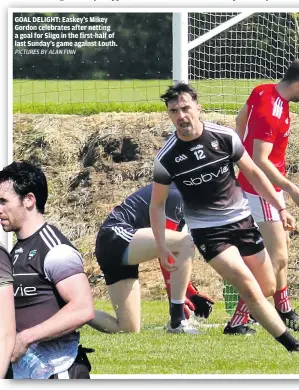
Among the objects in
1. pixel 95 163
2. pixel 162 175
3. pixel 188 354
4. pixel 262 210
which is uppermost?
pixel 95 163

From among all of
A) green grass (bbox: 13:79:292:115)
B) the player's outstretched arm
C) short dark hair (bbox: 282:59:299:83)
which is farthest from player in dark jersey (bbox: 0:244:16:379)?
green grass (bbox: 13:79:292:115)

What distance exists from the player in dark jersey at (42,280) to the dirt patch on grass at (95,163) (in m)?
3.63

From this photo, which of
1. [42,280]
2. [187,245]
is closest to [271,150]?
[187,245]

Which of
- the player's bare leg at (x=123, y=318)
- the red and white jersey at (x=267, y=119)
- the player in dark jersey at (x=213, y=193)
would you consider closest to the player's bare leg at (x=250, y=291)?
the player in dark jersey at (x=213, y=193)

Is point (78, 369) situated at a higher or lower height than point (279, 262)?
lower

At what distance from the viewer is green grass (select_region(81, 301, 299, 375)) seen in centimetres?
677

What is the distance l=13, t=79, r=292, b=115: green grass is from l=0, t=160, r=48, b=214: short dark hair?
3.22 m

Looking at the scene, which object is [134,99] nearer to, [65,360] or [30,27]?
[30,27]

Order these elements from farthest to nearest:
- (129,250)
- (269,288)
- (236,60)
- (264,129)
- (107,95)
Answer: (107,95) → (236,60) → (129,250) → (264,129) → (269,288)

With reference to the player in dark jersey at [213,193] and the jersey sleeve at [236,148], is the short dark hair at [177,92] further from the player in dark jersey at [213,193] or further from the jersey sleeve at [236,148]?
the jersey sleeve at [236,148]

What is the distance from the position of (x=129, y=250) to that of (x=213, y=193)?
3.43ft

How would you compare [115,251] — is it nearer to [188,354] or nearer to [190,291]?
[190,291]

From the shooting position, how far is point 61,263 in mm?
4711

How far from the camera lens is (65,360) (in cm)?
482
